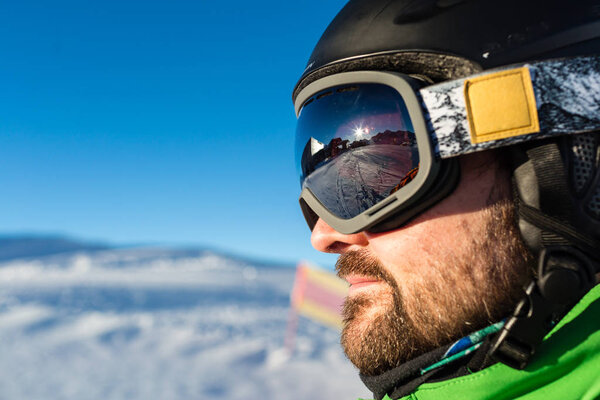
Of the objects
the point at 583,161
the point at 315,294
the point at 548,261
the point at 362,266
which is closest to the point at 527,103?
the point at 583,161

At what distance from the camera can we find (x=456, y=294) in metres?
1.21

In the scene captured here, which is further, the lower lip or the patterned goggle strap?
the lower lip

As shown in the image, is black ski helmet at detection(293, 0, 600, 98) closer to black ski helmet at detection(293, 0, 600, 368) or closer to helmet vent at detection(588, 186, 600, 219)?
black ski helmet at detection(293, 0, 600, 368)

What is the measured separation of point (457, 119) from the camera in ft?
4.01

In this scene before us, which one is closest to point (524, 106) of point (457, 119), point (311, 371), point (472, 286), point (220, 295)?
point (457, 119)

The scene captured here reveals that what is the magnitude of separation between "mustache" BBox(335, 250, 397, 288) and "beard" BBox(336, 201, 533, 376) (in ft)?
0.04

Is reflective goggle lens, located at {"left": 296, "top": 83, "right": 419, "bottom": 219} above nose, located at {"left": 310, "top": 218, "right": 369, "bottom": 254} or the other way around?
above

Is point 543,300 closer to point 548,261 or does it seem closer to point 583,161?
point 548,261

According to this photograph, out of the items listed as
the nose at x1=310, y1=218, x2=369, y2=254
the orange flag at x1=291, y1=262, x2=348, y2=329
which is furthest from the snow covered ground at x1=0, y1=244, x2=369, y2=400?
the nose at x1=310, y1=218, x2=369, y2=254

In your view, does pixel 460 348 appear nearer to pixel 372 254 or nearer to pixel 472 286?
pixel 472 286

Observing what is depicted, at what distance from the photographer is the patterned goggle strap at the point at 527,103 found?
116 cm

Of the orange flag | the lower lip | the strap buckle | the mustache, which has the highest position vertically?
the mustache

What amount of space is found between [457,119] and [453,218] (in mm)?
263

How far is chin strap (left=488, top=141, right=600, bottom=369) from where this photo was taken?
42.8 inches
